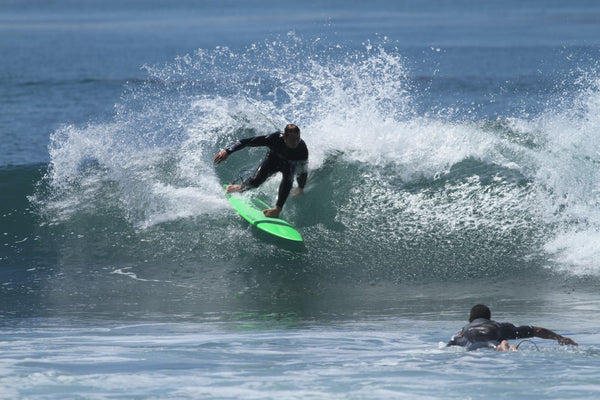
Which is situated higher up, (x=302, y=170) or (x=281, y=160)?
(x=281, y=160)

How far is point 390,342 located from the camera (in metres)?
8.01

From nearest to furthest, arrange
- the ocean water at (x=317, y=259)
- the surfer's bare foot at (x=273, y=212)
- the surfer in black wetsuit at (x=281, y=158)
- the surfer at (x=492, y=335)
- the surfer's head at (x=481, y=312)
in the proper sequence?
the ocean water at (x=317, y=259)
the surfer at (x=492, y=335)
the surfer's head at (x=481, y=312)
the surfer in black wetsuit at (x=281, y=158)
the surfer's bare foot at (x=273, y=212)

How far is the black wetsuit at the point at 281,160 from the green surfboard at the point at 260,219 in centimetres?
28

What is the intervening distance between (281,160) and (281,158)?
0.03 m

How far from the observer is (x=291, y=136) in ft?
36.4

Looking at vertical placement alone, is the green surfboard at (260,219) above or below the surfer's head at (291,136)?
below

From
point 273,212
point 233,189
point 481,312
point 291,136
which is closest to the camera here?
point 481,312

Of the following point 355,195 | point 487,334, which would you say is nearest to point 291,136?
point 355,195

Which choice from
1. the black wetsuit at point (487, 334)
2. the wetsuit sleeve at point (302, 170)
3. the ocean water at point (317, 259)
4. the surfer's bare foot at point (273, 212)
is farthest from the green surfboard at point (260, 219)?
the black wetsuit at point (487, 334)

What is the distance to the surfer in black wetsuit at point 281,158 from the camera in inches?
442

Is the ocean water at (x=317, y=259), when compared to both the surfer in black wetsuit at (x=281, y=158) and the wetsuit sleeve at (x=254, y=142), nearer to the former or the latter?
the surfer in black wetsuit at (x=281, y=158)

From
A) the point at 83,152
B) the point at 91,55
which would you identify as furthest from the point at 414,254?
the point at 91,55

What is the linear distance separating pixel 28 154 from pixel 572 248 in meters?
14.6

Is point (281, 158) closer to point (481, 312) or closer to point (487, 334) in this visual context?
point (481, 312)
